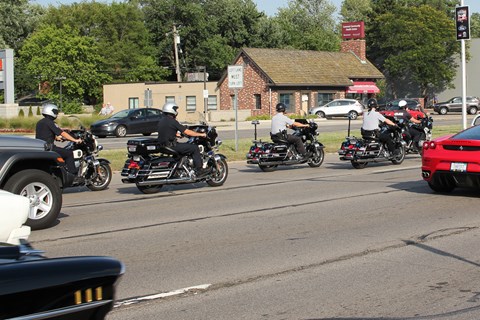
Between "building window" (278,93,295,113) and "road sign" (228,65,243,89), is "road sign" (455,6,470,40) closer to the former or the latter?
"road sign" (228,65,243,89)

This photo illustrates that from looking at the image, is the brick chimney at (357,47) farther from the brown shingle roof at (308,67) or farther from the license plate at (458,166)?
the license plate at (458,166)

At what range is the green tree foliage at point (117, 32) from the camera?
276 ft

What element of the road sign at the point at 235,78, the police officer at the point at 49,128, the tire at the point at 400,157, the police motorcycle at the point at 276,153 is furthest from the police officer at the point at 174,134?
the road sign at the point at 235,78

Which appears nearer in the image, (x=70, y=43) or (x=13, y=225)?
(x=13, y=225)

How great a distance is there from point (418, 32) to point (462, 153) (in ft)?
233

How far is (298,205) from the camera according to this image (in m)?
13.5

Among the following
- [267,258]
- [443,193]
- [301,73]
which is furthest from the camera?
[301,73]

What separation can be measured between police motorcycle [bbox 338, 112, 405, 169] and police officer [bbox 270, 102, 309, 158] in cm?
110

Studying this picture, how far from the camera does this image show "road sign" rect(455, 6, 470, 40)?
2980cm

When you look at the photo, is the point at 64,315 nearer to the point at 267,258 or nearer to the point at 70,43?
the point at 267,258

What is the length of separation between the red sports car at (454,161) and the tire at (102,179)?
659 centimetres

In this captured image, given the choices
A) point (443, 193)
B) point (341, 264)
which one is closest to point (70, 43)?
point (443, 193)

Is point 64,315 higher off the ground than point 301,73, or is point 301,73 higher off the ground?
point 301,73

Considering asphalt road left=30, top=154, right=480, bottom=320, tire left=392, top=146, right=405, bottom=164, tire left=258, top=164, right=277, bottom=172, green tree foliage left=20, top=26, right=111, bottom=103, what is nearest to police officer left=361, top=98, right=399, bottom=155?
tire left=392, top=146, right=405, bottom=164
